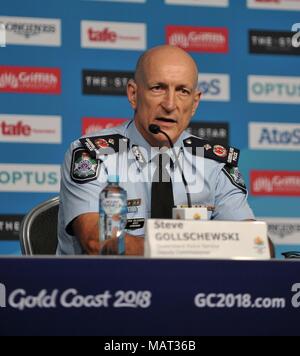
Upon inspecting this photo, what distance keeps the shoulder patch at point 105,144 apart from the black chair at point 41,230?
26 cm

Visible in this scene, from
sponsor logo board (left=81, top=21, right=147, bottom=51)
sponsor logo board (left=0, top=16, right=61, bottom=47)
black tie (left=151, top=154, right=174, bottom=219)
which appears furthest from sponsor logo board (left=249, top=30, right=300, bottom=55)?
black tie (left=151, top=154, right=174, bottom=219)

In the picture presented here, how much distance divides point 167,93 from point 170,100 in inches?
1.1

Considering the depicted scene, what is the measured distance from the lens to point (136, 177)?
2633mm

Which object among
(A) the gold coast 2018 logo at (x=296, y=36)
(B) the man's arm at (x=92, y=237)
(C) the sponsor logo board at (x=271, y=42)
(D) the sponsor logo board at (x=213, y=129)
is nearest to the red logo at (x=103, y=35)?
(D) the sponsor logo board at (x=213, y=129)

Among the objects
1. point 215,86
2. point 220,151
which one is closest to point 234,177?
point 220,151

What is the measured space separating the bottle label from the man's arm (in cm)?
23

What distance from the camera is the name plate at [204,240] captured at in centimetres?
165

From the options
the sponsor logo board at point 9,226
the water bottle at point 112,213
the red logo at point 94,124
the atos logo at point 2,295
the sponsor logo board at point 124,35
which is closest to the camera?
the atos logo at point 2,295

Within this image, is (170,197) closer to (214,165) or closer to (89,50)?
(214,165)

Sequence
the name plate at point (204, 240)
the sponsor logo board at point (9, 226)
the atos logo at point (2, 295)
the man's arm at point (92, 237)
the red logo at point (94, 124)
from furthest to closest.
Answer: the red logo at point (94, 124)
the sponsor logo board at point (9, 226)
the man's arm at point (92, 237)
the name plate at point (204, 240)
the atos logo at point (2, 295)

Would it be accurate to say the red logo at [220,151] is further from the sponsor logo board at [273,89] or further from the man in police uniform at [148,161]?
the sponsor logo board at [273,89]

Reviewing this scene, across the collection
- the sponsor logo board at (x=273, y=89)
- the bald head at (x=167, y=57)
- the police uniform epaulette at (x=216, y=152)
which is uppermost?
the sponsor logo board at (x=273, y=89)

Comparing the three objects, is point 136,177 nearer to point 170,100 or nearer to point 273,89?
point 170,100

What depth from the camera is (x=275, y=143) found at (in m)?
4.62
